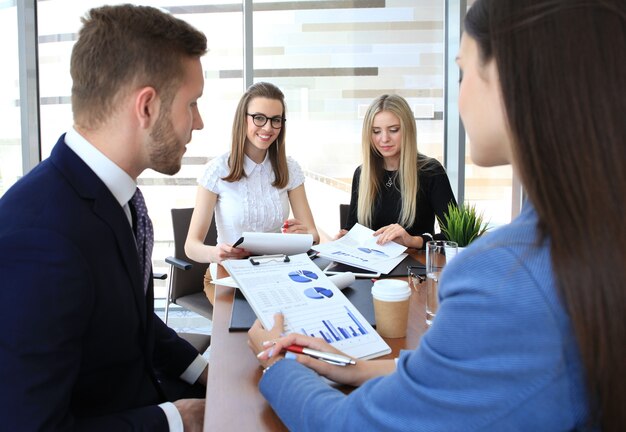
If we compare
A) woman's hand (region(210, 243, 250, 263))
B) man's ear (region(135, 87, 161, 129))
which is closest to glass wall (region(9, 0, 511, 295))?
woman's hand (region(210, 243, 250, 263))

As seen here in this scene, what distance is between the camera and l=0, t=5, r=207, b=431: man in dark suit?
93cm

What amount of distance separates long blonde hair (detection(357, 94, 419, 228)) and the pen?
1.97 metres

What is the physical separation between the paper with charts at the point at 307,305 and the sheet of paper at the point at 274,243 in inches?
15.1

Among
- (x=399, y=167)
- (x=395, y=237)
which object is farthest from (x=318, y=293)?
(x=399, y=167)

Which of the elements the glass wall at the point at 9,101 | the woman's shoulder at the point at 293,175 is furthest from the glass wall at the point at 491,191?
the glass wall at the point at 9,101

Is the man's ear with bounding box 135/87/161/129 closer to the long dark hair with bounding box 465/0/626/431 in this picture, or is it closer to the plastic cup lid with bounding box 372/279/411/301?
the plastic cup lid with bounding box 372/279/411/301

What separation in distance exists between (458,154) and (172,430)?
3881 mm

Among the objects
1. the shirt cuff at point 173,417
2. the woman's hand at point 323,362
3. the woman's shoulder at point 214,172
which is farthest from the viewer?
the woman's shoulder at point 214,172

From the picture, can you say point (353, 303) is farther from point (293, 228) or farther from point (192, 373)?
point (293, 228)

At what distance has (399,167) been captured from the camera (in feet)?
10.2

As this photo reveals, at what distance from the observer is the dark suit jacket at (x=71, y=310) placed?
0.93 meters

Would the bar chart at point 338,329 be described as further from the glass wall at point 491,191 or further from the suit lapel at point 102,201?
the glass wall at point 491,191

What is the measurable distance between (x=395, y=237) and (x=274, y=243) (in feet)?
1.89

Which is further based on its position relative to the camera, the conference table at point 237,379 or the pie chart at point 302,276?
the pie chart at point 302,276
